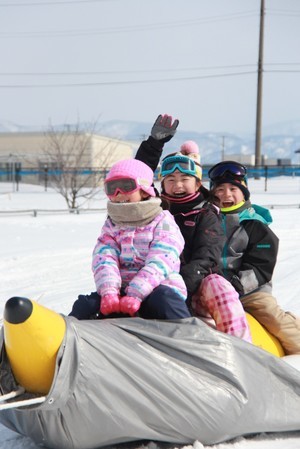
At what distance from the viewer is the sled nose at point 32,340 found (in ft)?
9.50

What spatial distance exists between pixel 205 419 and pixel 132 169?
1500 mm

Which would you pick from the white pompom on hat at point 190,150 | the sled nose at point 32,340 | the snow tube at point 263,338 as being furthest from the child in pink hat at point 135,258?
the white pompom on hat at point 190,150

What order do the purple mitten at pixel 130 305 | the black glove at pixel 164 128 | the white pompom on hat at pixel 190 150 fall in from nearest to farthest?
1. the purple mitten at pixel 130 305
2. the black glove at pixel 164 128
3. the white pompom on hat at pixel 190 150

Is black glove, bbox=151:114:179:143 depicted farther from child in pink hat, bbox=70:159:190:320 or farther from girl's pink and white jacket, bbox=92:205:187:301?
girl's pink and white jacket, bbox=92:205:187:301

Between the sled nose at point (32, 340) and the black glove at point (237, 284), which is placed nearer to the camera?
→ the sled nose at point (32, 340)

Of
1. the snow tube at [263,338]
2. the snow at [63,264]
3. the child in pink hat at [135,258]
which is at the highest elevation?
the child in pink hat at [135,258]

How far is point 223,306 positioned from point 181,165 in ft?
3.26

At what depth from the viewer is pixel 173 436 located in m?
3.23

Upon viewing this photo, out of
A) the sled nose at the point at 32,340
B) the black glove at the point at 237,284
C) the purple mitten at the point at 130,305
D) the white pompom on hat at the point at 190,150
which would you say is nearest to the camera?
the sled nose at the point at 32,340

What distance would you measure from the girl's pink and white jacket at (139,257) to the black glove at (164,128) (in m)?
1.18

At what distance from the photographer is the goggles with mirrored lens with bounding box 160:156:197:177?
4.45m

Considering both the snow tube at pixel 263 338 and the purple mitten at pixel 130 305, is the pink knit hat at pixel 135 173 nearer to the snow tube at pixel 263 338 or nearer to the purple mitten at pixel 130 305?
the purple mitten at pixel 130 305

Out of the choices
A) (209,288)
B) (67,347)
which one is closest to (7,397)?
(67,347)

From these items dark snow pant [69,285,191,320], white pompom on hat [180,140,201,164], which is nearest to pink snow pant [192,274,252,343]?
dark snow pant [69,285,191,320]
